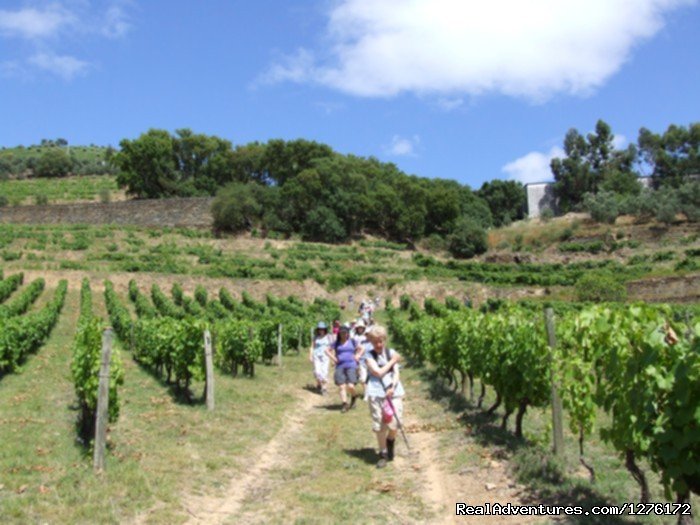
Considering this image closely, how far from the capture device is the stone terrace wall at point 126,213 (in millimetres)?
64062

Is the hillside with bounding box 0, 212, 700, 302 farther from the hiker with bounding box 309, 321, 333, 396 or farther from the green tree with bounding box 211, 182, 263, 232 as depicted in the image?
the hiker with bounding box 309, 321, 333, 396

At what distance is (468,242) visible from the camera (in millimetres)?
63219

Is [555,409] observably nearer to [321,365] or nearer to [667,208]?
[321,365]

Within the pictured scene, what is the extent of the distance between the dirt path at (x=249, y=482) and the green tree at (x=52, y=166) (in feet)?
356

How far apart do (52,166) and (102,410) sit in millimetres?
111497

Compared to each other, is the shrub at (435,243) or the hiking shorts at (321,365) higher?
the shrub at (435,243)

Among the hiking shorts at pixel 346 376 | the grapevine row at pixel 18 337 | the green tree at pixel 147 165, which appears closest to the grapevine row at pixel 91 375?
the hiking shorts at pixel 346 376

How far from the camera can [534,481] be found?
6617 millimetres

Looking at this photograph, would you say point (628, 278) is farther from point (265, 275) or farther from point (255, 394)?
point (255, 394)

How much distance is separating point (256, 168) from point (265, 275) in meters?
32.4

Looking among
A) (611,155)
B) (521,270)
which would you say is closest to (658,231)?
(521,270)

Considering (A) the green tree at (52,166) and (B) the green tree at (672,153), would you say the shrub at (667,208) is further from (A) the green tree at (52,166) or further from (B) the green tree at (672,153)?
(A) the green tree at (52,166)

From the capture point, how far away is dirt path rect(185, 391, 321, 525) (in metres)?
6.31

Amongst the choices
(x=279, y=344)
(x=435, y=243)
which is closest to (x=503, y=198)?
(x=435, y=243)
